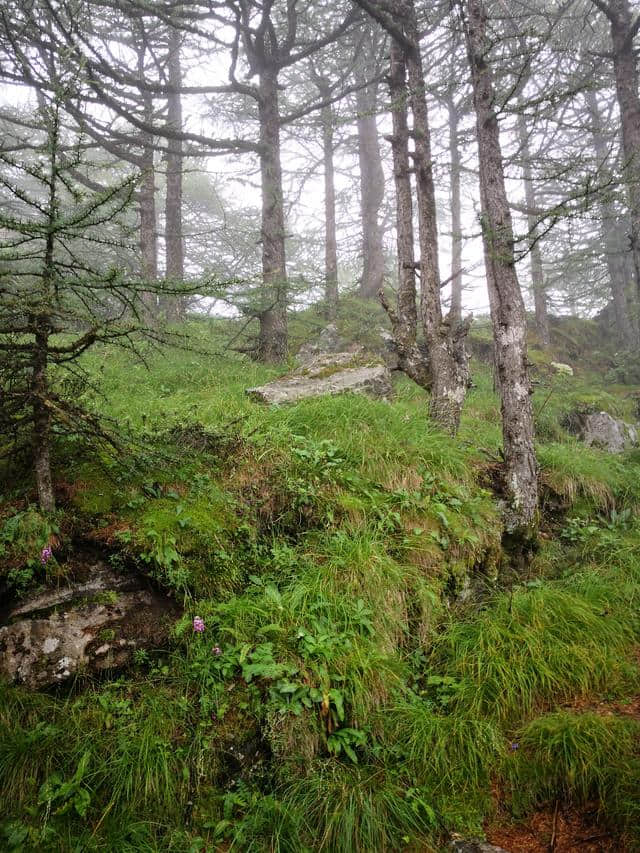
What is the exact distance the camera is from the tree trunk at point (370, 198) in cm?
1407

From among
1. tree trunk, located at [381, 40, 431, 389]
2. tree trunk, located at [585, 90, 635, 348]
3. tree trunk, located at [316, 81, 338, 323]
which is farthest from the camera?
tree trunk, located at [585, 90, 635, 348]

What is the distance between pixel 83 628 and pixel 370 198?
15.0m

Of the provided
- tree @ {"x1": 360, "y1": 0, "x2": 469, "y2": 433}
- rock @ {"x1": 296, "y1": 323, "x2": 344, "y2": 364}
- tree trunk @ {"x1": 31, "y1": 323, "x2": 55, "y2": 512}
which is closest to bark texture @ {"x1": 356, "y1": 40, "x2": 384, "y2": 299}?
rock @ {"x1": 296, "y1": 323, "x2": 344, "y2": 364}

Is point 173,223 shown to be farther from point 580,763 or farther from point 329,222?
point 580,763

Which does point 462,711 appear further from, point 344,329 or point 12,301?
point 344,329

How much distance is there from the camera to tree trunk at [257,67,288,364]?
859cm

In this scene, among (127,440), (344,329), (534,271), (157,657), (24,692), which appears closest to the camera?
(24,692)

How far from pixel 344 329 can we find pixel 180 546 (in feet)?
29.6

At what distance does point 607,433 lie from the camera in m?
8.64

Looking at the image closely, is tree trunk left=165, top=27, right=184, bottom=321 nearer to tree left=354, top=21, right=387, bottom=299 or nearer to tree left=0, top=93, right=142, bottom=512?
tree left=354, top=21, right=387, bottom=299

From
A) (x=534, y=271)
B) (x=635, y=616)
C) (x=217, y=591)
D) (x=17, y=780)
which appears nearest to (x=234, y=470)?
(x=217, y=591)

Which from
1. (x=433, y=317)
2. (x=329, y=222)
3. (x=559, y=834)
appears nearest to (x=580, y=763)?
(x=559, y=834)

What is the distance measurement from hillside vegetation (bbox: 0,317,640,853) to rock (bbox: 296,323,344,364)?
525cm

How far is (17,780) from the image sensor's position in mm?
2494
